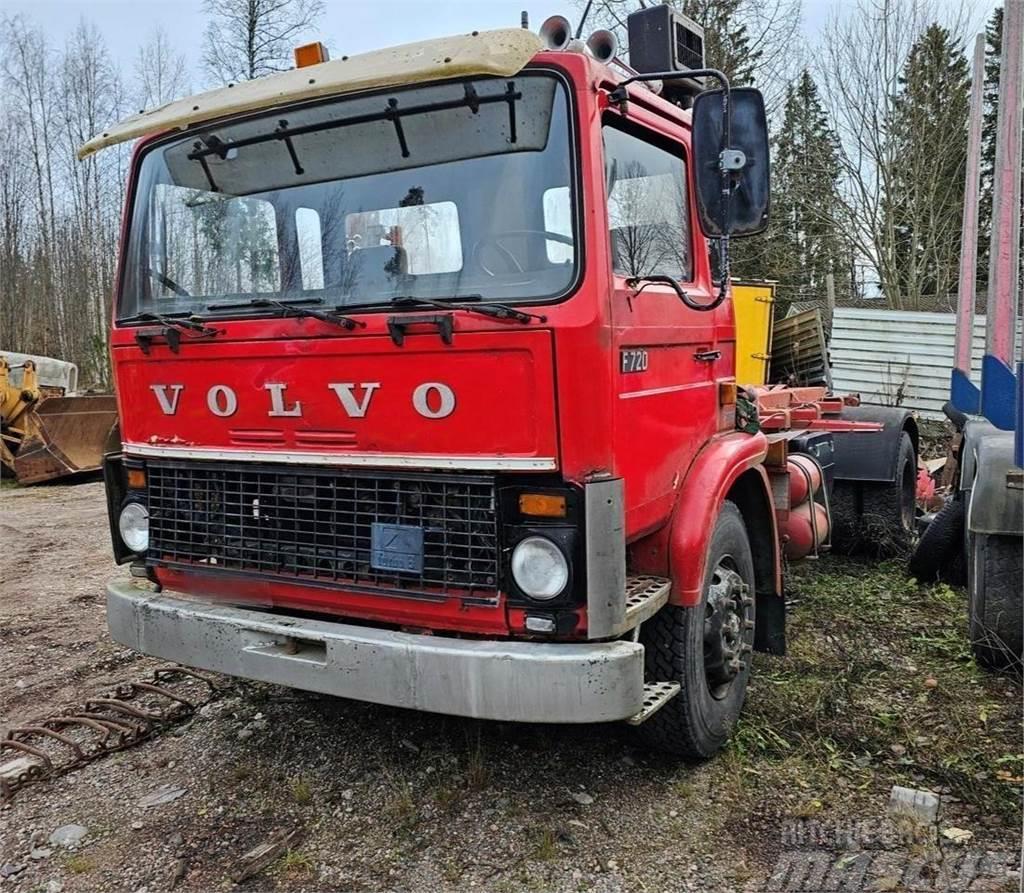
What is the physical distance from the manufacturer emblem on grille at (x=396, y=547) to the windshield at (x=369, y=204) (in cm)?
76

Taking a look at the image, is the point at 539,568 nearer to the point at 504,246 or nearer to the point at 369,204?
the point at 504,246

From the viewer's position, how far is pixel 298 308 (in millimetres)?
3076

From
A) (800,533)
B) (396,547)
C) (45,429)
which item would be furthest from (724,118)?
(45,429)

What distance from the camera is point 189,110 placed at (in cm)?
317

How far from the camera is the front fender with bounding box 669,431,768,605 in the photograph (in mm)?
3197

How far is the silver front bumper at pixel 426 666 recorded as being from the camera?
8.72ft

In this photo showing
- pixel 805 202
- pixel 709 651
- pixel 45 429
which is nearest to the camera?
pixel 709 651

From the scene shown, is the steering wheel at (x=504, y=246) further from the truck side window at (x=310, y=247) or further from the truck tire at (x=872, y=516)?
the truck tire at (x=872, y=516)

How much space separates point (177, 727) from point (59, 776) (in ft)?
1.70

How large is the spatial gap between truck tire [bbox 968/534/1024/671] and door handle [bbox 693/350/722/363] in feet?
4.68

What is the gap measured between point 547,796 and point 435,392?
1.53 metres

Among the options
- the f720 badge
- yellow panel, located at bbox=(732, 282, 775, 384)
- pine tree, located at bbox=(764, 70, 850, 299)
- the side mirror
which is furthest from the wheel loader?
pine tree, located at bbox=(764, 70, 850, 299)

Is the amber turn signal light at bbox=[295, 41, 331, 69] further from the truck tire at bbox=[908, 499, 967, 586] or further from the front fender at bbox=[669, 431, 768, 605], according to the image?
the truck tire at bbox=[908, 499, 967, 586]

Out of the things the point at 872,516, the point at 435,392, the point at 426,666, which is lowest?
the point at 872,516
